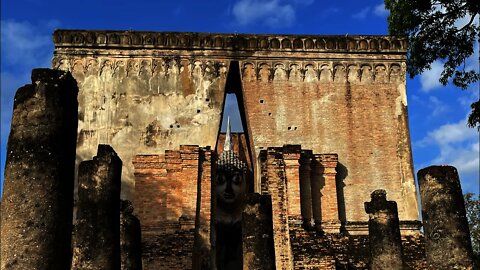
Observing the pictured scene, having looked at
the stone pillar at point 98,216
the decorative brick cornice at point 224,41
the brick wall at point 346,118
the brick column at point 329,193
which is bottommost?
the stone pillar at point 98,216

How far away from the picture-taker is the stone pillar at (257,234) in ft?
28.3

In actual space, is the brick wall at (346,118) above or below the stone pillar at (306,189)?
above

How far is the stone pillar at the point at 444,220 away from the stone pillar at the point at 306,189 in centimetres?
430

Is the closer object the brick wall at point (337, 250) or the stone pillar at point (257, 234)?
the stone pillar at point (257, 234)

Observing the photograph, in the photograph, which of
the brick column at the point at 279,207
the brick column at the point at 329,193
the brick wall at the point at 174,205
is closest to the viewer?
the brick wall at the point at 174,205

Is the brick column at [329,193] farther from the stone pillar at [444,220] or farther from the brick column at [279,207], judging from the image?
the stone pillar at [444,220]

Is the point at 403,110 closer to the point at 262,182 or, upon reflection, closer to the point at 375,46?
the point at 375,46

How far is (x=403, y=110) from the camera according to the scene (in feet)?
45.7

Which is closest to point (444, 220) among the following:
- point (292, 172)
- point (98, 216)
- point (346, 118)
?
point (98, 216)

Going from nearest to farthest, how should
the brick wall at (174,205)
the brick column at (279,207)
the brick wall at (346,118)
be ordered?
the brick wall at (174,205), the brick column at (279,207), the brick wall at (346,118)

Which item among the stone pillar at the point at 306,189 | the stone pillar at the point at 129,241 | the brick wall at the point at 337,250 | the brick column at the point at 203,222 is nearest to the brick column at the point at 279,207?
the brick wall at the point at 337,250

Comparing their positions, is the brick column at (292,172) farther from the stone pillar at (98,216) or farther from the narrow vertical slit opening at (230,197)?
the stone pillar at (98,216)

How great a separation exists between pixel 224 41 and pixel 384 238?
21.5 ft

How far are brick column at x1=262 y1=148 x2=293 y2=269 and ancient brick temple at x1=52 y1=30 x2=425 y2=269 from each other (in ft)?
0.07
